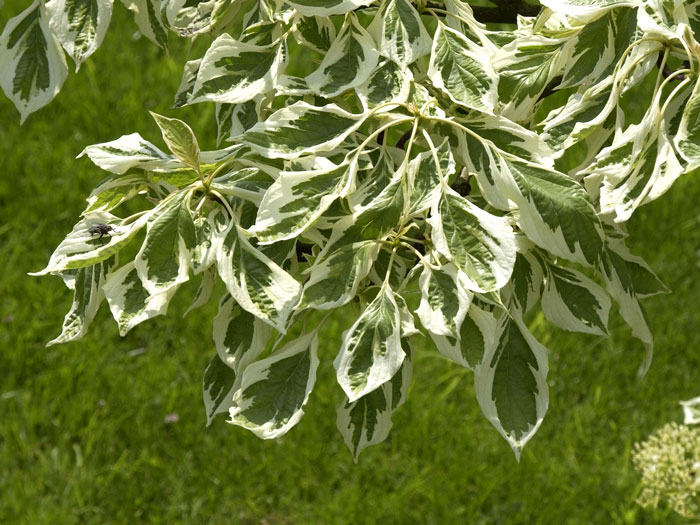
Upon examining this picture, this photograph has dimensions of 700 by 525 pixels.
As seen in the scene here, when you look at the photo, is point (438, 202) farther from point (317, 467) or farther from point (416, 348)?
point (416, 348)

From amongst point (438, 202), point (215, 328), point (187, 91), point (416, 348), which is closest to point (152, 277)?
point (215, 328)

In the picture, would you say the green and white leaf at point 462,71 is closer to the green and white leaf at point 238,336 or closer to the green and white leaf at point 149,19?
the green and white leaf at point 238,336

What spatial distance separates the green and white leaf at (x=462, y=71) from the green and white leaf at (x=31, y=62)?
555 millimetres

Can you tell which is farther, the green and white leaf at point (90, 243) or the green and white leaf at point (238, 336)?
the green and white leaf at point (238, 336)

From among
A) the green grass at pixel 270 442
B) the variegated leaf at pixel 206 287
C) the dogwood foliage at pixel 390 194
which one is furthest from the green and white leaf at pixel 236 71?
the green grass at pixel 270 442

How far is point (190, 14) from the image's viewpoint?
1.15 m

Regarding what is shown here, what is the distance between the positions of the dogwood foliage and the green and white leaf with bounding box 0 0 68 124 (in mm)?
99

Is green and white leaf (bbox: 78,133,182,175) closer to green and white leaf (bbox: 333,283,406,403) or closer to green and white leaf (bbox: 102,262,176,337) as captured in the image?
green and white leaf (bbox: 102,262,176,337)

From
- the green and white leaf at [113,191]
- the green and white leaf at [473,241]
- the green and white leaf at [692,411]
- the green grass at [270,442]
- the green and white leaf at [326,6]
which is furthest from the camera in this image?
the green grass at [270,442]

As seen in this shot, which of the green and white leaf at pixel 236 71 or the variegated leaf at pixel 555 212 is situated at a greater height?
the green and white leaf at pixel 236 71

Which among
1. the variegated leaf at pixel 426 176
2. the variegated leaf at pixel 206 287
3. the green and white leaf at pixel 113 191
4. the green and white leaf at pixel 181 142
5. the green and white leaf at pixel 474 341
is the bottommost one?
the green and white leaf at pixel 474 341

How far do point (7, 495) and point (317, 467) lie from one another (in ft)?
2.93

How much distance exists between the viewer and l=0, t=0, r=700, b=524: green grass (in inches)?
103

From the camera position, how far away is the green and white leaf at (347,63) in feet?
3.40
